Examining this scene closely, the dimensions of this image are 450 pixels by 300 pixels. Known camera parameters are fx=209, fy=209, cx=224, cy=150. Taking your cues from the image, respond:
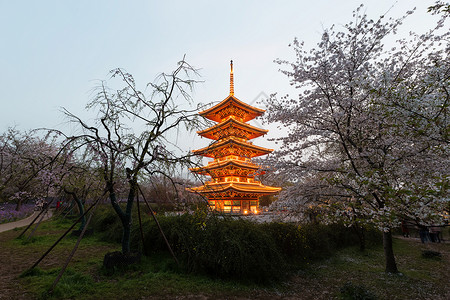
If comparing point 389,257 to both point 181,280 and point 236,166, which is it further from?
point 236,166

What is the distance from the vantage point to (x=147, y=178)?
5461 millimetres

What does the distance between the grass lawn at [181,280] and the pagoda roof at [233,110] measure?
16.0 meters

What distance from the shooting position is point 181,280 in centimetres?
527

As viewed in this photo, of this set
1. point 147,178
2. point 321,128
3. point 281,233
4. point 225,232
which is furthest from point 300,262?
point 147,178

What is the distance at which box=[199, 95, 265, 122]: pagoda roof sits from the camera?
69.3 feet

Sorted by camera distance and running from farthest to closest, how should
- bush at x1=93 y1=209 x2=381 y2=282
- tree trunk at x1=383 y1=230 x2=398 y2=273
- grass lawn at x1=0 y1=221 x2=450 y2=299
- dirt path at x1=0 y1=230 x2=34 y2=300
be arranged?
1. tree trunk at x1=383 y1=230 x2=398 y2=273
2. bush at x1=93 y1=209 x2=381 y2=282
3. grass lawn at x1=0 y1=221 x2=450 y2=299
4. dirt path at x1=0 y1=230 x2=34 y2=300

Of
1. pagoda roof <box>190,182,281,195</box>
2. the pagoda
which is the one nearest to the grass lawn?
pagoda roof <box>190,182,281,195</box>

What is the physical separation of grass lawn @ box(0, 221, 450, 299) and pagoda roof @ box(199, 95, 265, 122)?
16.0m

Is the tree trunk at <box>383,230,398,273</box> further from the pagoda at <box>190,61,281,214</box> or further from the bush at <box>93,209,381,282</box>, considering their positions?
the pagoda at <box>190,61,281,214</box>

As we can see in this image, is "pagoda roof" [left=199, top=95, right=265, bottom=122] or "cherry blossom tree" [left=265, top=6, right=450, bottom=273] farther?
"pagoda roof" [left=199, top=95, right=265, bottom=122]

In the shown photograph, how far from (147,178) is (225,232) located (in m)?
2.65

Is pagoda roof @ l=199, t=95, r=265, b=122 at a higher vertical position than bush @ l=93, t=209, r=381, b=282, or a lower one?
higher

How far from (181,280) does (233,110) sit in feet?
60.3

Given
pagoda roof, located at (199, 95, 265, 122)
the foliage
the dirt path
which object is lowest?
the foliage
